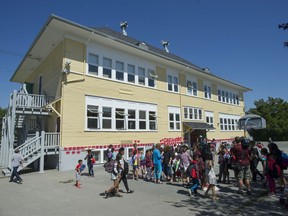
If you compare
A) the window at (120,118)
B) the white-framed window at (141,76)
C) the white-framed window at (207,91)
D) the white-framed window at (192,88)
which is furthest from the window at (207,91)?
the window at (120,118)

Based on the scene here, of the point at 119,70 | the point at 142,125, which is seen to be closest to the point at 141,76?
the point at 119,70

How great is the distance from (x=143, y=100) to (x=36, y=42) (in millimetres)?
9412

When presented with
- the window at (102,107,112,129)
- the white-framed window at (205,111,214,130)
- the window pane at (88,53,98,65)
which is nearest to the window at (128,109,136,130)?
the window at (102,107,112,129)

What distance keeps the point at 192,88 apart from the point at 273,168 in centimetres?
1888

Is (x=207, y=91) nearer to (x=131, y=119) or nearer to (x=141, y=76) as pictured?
(x=141, y=76)

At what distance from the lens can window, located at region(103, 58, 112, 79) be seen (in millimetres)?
17033

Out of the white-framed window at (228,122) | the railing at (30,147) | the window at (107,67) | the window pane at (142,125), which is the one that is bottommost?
the railing at (30,147)

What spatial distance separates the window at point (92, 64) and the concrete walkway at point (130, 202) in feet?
29.2

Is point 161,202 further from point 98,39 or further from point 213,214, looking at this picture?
point 98,39

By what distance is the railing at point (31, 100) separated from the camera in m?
14.1

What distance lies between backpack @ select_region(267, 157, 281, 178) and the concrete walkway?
792mm

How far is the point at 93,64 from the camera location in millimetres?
16391

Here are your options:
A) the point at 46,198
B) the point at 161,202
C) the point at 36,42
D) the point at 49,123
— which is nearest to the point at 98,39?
the point at 36,42

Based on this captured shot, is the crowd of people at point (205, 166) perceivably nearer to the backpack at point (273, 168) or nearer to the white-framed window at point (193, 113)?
the backpack at point (273, 168)
